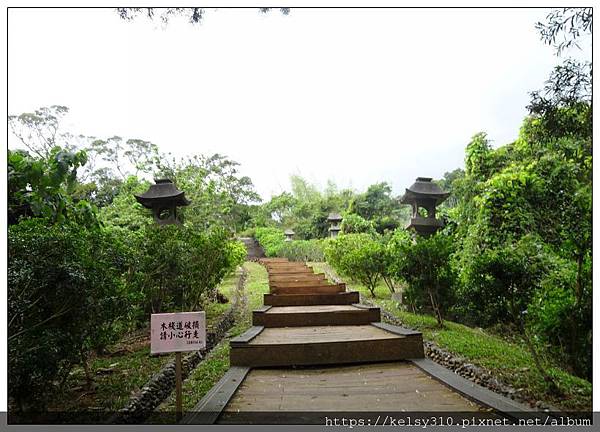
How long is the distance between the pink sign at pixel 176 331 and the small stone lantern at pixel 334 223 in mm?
5009

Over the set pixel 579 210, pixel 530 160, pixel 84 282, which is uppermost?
pixel 530 160

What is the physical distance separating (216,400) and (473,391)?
1.75m

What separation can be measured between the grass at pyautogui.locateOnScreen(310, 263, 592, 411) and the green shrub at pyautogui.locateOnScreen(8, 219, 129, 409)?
9.74ft

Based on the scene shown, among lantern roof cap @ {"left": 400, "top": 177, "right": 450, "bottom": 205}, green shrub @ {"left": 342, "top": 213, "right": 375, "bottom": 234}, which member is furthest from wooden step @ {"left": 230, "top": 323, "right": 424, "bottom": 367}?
green shrub @ {"left": 342, "top": 213, "right": 375, "bottom": 234}

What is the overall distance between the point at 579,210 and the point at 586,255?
35cm

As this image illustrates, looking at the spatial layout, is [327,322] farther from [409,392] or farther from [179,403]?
[179,403]

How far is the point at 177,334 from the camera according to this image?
274 cm

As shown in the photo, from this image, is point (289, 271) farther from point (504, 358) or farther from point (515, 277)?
point (515, 277)

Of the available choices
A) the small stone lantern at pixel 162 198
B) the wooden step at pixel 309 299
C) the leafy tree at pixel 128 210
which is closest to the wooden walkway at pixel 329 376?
the wooden step at pixel 309 299

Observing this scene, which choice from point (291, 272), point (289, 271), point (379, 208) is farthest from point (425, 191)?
point (289, 271)

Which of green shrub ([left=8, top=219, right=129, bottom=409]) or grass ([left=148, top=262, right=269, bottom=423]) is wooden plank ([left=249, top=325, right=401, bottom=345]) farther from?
green shrub ([left=8, top=219, right=129, bottom=409])

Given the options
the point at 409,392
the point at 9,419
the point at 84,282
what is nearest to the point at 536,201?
the point at 409,392

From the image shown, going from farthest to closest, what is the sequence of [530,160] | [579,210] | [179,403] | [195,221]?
[195,221]
[530,160]
[579,210]
[179,403]

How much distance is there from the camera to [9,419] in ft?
9.39
